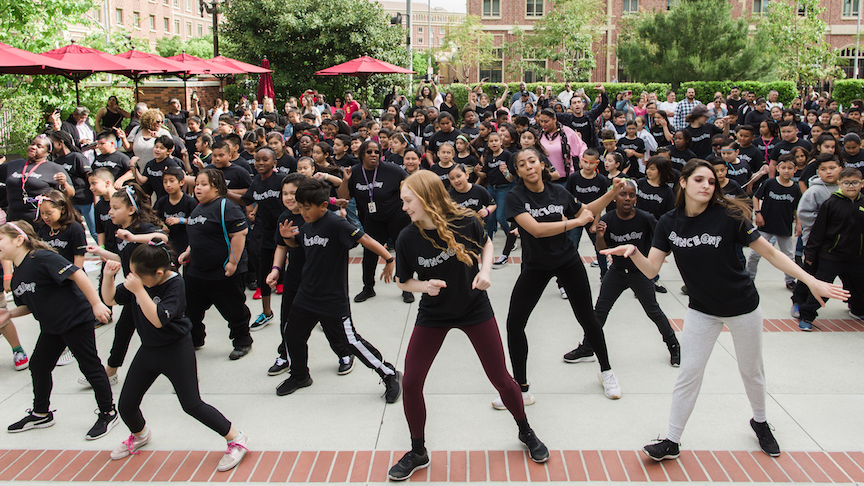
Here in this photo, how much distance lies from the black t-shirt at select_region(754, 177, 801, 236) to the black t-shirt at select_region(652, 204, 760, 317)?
13.0 feet

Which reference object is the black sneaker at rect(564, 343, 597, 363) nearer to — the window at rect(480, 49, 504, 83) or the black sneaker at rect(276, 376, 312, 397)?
the black sneaker at rect(276, 376, 312, 397)

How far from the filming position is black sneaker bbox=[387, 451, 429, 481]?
3939mm

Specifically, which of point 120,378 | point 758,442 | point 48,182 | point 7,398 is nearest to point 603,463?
point 758,442

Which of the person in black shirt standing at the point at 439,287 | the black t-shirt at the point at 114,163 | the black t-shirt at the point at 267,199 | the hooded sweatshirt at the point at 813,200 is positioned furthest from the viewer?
the black t-shirt at the point at 114,163

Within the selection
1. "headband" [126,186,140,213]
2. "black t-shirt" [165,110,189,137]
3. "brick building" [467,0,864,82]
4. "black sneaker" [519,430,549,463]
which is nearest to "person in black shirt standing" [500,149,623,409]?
"black sneaker" [519,430,549,463]

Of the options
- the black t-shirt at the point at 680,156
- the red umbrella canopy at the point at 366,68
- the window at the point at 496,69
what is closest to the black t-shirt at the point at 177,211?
the black t-shirt at the point at 680,156

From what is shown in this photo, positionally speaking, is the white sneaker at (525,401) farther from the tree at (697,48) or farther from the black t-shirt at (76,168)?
the tree at (697,48)

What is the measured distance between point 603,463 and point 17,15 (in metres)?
16.6

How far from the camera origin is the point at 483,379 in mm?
5379

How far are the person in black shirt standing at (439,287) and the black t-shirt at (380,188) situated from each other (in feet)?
11.3

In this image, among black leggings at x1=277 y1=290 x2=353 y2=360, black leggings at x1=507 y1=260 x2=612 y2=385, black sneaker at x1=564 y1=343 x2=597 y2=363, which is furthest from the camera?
black sneaker at x1=564 y1=343 x2=597 y2=363

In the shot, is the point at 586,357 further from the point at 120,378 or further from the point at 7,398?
the point at 7,398

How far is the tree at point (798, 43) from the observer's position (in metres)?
34.3

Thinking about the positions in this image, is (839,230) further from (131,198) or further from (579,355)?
(131,198)
